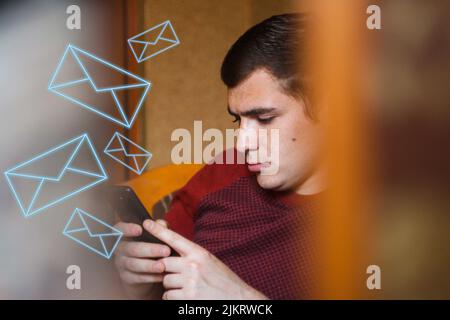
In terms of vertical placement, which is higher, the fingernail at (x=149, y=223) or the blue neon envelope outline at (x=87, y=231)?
→ the fingernail at (x=149, y=223)

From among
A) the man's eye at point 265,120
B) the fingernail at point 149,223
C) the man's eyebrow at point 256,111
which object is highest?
the man's eyebrow at point 256,111

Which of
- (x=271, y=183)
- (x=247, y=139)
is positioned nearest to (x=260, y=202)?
(x=271, y=183)

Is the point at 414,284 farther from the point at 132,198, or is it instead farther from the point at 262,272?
the point at 132,198

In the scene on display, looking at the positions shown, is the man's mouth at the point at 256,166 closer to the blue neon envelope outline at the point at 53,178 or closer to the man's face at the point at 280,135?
the man's face at the point at 280,135

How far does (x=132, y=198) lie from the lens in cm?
108

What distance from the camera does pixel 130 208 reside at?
1.10m

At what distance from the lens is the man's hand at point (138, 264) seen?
3.54ft

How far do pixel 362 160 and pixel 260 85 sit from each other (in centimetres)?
34

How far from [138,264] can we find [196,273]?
147 mm

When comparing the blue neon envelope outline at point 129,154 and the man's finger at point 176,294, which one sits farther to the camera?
the blue neon envelope outline at point 129,154

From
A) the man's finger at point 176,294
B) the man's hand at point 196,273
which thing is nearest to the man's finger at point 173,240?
the man's hand at point 196,273

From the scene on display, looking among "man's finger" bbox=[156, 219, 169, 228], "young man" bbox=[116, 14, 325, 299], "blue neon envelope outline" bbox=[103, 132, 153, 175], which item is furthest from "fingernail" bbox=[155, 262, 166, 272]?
"blue neon envelope outline" bbox=[103, 132, 153, 175]

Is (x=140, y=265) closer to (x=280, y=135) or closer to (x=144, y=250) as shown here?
(x=144, y=250)
